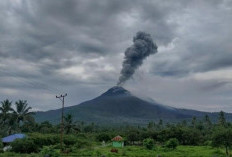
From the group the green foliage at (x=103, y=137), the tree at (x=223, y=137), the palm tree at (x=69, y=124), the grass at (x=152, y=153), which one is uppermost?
the palm tree at (x=69, y=124)

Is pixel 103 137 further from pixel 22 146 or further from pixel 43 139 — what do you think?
pixel 22 146

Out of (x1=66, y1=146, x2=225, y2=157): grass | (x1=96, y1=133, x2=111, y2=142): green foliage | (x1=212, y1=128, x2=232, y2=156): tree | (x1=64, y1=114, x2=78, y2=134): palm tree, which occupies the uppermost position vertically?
(x1=64, y1=114, x2=78, y2=134): palm tree

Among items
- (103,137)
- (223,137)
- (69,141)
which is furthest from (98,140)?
(223,137)

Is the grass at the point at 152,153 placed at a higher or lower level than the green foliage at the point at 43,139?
lower

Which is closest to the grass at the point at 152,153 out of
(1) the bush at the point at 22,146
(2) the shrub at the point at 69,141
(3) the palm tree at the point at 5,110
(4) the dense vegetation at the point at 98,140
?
(4) the dense vegetation at the point at 98,140

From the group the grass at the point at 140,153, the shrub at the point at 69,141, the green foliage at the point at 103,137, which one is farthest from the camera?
the green foliage at the point at 103,137

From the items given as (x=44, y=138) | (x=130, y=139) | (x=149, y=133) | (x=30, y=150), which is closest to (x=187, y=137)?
(x=149, y=133)

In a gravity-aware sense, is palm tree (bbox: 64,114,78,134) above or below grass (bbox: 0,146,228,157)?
above

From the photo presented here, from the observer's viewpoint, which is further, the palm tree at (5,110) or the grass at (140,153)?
the palm tree at (5,110)

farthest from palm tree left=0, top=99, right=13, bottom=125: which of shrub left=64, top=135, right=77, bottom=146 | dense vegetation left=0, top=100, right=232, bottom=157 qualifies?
shrub left=64, top=135, right=77, bottom=146

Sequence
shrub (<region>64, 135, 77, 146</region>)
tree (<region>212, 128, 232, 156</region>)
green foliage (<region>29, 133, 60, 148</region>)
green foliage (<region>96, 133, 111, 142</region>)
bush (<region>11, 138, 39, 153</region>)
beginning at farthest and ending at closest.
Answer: green foliage (<region>96, 133, 111, 142</region>), shrub (<region>64, 135, 77, 146</region>), green foliage (<region>29, 133, 60, 148</region>), bush (<region>11, 138, 39, 153</region>), tree (<region>212, 128, 232, 156</region>)

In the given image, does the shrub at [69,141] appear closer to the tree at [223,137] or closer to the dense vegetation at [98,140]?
the dense vegetation at [98,140]

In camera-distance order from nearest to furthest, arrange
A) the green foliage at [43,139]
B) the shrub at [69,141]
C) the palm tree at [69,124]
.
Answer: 1. the green foliage at [43,139]
2. the shrub at [69,141]
3. the palm tree at [69,124]

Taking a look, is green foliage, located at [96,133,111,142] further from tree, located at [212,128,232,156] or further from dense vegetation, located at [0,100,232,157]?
tree, located at [212,128,232,156]
